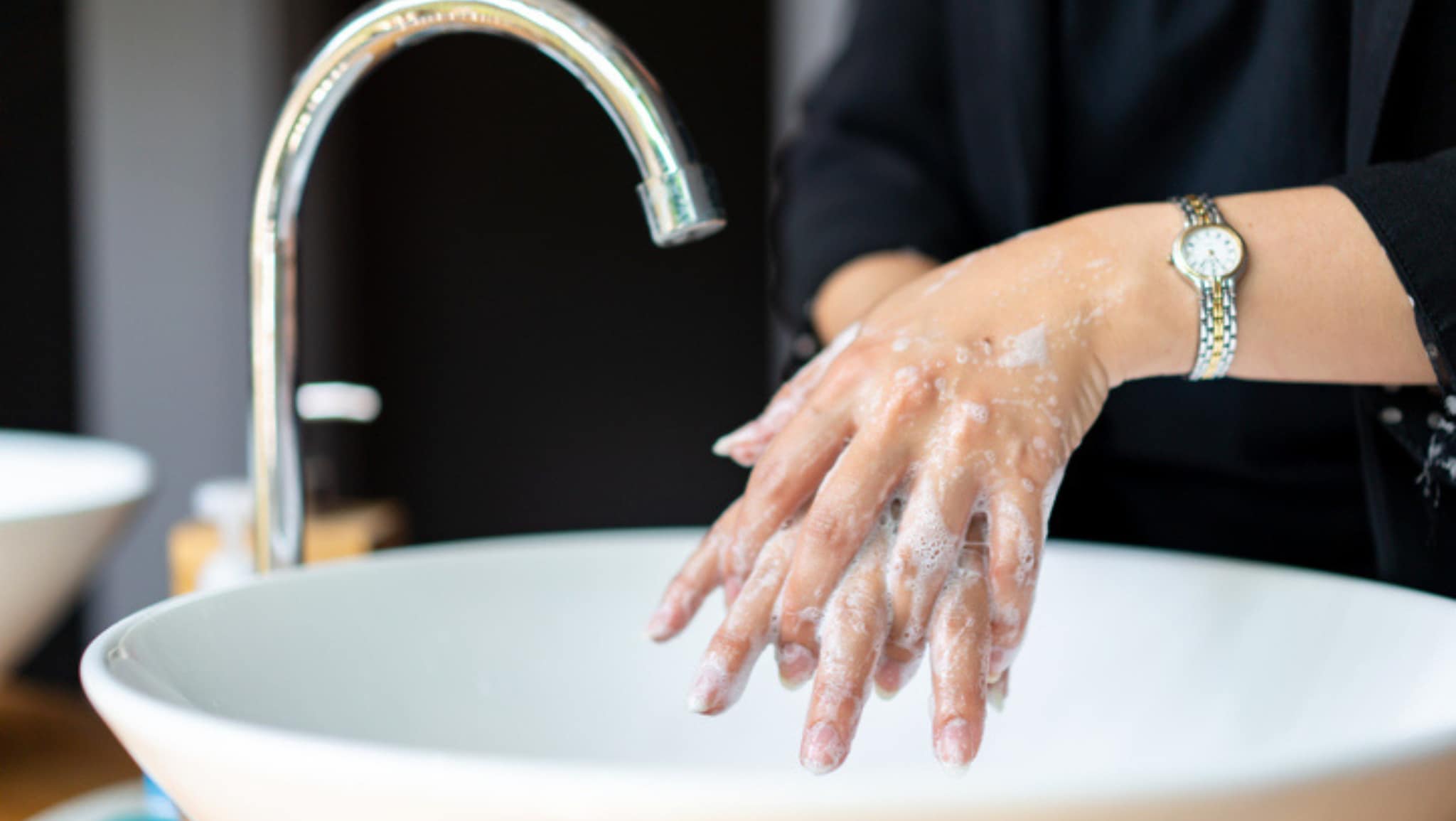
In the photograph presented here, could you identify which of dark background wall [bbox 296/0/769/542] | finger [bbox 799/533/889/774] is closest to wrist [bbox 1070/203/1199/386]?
finger [bbox 799/533/889/774]

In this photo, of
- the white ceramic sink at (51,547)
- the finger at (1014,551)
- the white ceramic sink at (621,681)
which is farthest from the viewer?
the white ceramic sink at (51,547)

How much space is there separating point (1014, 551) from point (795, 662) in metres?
0.08

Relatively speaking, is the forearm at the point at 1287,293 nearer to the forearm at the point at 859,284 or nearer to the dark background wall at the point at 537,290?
the forearm at the point at 859,284

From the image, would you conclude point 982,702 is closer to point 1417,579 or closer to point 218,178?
point 1417,579

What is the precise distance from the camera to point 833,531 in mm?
389

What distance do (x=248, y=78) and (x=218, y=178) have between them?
14 centimetres

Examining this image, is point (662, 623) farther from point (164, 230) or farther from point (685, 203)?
point (164, 230)

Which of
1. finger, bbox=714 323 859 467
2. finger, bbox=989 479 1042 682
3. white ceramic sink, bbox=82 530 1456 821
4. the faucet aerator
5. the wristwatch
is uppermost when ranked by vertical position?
the faucet aerator

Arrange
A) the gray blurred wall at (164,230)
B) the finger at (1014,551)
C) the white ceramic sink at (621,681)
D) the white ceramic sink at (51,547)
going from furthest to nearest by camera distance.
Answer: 1. the gray blurred wall at (164,230)
2. the white ceramic sink at (51,547)
3. the finger at (1014,551)
4. the white ceramic sink at (621,681)

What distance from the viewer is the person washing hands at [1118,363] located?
38cm

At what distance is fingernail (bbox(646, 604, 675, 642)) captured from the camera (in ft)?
1.55

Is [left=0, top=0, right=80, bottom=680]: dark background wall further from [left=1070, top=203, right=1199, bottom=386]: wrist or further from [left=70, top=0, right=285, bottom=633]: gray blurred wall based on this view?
[left=1070, top=203, right=1199, bottom=386]: wrist

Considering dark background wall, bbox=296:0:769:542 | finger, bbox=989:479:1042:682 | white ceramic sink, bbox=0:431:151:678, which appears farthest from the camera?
dark background wall, bbox=296:0:769:542

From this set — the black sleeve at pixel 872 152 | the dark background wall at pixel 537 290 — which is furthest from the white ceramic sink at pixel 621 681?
the dark background wall at pixel 537 290
